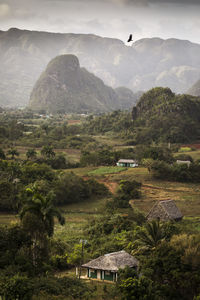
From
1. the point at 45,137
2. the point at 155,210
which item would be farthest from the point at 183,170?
the point at 45,137

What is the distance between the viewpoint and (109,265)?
25.6 metres

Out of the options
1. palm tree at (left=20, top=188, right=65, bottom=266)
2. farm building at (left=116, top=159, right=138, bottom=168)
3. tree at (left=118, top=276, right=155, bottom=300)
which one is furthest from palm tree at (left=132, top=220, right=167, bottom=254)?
farm building at (left=116, top=159, right=138, bottom=168)

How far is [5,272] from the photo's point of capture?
69.9 ft

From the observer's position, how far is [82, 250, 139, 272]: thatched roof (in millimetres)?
25391

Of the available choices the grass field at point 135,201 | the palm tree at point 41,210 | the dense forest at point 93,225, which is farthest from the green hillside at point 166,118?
the palm tree at point 41,210

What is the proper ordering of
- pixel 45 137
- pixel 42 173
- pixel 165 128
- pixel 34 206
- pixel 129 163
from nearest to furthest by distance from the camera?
pixel 34 206 → pixel 42 173 → pixel 129 163 → pixel 45 137 → pixel 165 128

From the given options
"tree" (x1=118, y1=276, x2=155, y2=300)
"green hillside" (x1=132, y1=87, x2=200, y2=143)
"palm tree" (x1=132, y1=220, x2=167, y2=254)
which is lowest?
"tree" (x1=118, y1=276, x2=155, y2=300)

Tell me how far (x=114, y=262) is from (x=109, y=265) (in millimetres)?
355

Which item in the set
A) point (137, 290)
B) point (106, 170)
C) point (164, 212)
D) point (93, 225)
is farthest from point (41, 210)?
point (106, 170)

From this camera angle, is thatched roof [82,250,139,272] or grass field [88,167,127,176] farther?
grass field [88,167,127,176]

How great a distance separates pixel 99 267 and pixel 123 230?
393 inches

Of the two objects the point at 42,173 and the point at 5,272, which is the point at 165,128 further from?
the point at 5,272

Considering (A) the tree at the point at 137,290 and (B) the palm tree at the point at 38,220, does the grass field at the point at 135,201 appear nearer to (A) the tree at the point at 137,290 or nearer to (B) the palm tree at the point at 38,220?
(B) the palm tree at the point at 38,220

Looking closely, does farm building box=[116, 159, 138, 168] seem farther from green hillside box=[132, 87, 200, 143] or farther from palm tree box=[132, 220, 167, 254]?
palm tree box=[132, 220, 167, 254]
